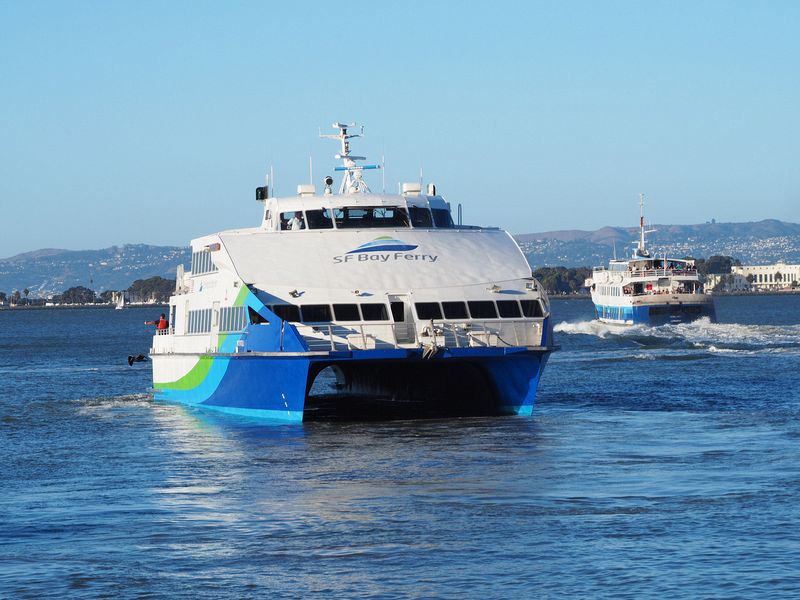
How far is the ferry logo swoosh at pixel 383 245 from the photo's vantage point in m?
29.0

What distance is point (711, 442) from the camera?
24562 mm

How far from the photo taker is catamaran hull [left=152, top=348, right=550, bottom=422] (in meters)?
26.7

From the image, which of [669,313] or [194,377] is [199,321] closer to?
[194,377]

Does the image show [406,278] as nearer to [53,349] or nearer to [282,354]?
[282,354]

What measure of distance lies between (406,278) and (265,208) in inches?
208

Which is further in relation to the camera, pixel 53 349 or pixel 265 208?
pixel 53 349

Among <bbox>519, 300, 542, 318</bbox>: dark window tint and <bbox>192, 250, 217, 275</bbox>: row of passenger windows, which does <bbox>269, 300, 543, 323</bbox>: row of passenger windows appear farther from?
<bbox>192, 250, 217, 275</bbox>: row of passenger windows

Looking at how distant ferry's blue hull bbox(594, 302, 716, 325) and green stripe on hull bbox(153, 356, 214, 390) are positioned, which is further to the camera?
distant ferry's blue hull bbox(594, 302, 716, 325)

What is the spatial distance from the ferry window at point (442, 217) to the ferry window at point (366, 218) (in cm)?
87

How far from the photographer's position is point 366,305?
27.8 meters

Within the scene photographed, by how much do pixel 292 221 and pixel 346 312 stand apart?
12.5 feet

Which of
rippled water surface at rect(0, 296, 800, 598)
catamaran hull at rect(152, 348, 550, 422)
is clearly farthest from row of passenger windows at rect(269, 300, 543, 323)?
rippled water surface at rect(0, 296, 800, 598)

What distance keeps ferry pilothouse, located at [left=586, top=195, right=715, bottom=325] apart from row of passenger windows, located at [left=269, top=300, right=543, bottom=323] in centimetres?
5907

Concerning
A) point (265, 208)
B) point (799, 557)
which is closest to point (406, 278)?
point (265, 208)
